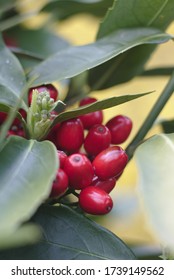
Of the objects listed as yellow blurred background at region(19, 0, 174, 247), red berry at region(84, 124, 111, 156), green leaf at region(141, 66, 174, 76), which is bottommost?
yellow blurred background at region(19, 0, 174, 247)

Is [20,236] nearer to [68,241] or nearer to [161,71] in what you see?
[68,241]

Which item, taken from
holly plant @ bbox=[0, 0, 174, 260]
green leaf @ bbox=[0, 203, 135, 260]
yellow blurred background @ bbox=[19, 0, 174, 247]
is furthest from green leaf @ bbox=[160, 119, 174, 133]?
green leaf @ bbox=[0, 203, 135, 260]

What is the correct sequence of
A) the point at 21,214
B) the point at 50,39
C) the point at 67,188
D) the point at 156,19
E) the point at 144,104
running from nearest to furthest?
1. the point at 21,214
2. the point at 67,188
3. the point at 156,19
4. the point at 50,39
5. the point at 144,104

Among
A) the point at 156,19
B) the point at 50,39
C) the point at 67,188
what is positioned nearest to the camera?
the point at 67,188

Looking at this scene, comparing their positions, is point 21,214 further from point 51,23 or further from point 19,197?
point 51,23

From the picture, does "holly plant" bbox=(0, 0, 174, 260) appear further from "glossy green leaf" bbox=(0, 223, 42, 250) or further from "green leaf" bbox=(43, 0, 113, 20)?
"green leaf" bbox=(43, 0, 113, 20)

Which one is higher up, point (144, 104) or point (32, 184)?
point (32, 184)

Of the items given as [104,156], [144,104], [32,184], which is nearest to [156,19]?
[104,156]
